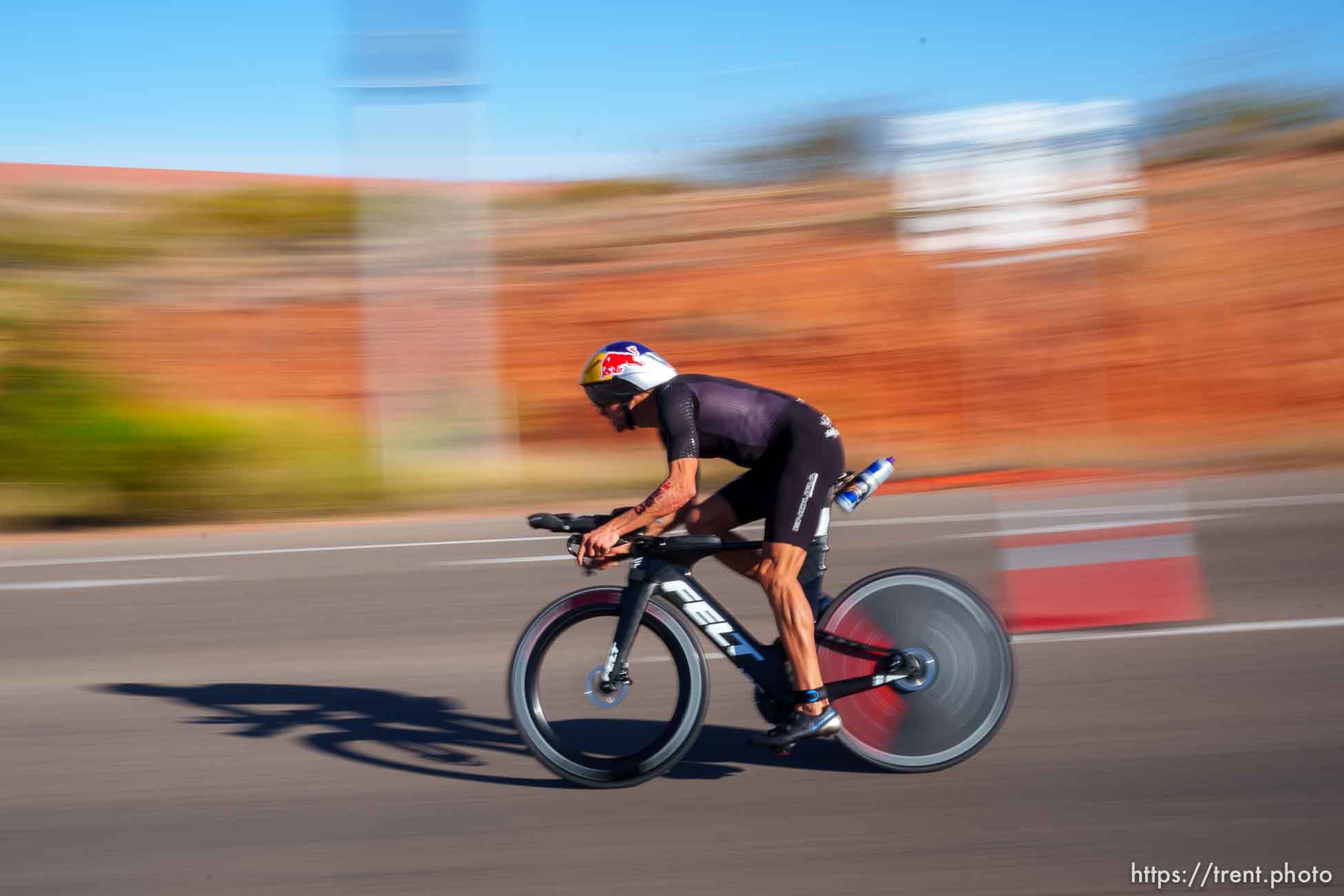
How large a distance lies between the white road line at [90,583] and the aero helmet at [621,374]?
523cm

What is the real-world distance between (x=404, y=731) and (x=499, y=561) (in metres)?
3.57

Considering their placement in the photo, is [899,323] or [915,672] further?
[899,323]

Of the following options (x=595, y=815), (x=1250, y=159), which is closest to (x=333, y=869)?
(x=595, y=815)

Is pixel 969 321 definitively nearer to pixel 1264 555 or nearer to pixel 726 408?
pixel 1264 555

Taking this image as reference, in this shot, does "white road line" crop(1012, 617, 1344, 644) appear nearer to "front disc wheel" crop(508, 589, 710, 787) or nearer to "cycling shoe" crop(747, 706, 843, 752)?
"cycling shoe" crop(747, 706, 843, 752)

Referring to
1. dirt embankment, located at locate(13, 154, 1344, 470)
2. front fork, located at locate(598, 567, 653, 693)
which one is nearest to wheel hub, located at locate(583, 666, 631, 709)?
front fork, located at locate(598, 567, 653, 693)

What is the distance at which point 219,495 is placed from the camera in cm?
1307

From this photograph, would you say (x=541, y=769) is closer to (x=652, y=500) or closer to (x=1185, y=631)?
(x=652, y=500)

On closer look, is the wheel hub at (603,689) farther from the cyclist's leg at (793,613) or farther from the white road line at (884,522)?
the white road line at (884,522)

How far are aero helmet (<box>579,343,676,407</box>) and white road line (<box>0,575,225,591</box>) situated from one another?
17.2ft

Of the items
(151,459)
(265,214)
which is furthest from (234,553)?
(265,214)

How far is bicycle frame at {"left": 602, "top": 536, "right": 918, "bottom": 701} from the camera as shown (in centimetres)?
514

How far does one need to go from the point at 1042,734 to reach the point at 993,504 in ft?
19.1

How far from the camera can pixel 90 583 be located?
9312 millimetres
